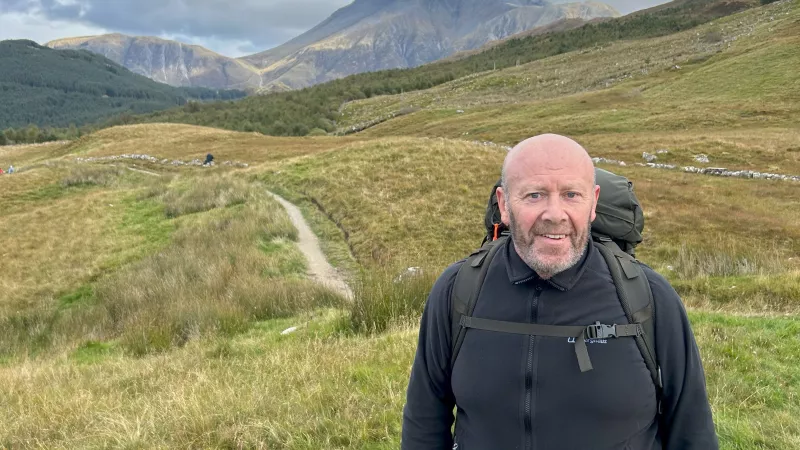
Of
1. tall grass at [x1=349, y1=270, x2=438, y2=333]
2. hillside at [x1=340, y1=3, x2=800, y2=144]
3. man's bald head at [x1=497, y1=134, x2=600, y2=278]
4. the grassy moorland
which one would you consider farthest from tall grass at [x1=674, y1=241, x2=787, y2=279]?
hillside at [x1=340, y1=3, x2=800, y2=144]

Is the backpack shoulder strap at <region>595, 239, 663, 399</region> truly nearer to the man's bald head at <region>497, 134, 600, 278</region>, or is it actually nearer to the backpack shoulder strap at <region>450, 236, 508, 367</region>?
the man's bald head at <region>497, 134, 600, 278</region>

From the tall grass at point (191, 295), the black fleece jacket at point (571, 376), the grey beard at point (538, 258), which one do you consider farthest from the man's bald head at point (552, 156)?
the tall grass at point (191, 295)

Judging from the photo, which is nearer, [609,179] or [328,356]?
[609,179]

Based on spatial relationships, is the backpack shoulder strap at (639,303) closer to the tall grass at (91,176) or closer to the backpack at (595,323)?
the backpack at (595,323)

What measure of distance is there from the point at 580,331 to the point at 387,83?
107043mm

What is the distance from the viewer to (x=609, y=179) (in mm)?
3242

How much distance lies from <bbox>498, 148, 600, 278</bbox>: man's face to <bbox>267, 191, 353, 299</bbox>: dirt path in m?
9.32

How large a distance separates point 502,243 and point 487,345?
49cm

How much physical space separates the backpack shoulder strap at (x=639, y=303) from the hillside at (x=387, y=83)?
74349mm

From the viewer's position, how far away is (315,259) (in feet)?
50.0

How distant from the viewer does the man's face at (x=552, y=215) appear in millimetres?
2088

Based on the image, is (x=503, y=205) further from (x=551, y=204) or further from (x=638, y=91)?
(x=638, y=91)

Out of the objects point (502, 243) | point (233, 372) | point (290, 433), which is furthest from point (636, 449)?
point (233, 372)

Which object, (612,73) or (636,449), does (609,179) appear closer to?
(636,449)
